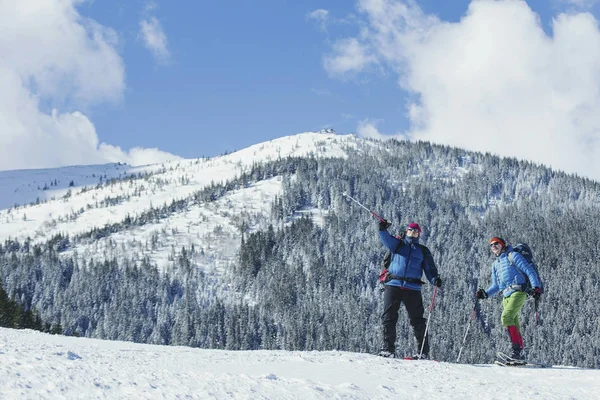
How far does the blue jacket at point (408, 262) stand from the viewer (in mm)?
11359

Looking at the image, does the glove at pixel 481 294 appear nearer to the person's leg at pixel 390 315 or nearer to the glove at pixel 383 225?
the person's leg at pixel 390 315

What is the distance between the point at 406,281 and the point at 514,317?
2366 mm

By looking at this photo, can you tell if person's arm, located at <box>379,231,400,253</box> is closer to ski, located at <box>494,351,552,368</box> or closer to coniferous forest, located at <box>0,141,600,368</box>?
ski, located at <box>494,351,552,368</box>

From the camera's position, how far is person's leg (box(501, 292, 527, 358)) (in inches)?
443

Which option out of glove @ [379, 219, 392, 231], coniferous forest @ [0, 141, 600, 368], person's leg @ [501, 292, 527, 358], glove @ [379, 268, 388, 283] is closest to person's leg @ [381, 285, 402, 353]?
glove @ [379, 268, 388, 283]

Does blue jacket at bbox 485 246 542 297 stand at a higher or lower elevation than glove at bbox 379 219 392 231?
lower

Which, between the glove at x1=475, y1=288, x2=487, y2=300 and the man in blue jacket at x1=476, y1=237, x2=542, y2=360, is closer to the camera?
the man in blue jacket at x1=476, y1=237, x2=542, y2=360

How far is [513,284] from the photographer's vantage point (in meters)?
11.5

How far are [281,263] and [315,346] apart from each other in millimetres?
56913

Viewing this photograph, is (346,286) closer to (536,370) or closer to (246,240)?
(246,240)

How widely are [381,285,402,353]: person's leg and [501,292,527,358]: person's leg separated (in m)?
2.19

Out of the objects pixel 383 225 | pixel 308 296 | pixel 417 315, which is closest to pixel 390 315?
pixel 417 315

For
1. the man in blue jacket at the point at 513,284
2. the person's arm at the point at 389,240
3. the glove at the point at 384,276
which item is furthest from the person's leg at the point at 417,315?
the man in blue jacket at the point at 513,284

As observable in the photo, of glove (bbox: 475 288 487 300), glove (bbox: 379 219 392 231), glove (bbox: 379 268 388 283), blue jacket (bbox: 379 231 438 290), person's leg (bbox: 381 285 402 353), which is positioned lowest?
person's leg (bbox: 381 285 402 353)
